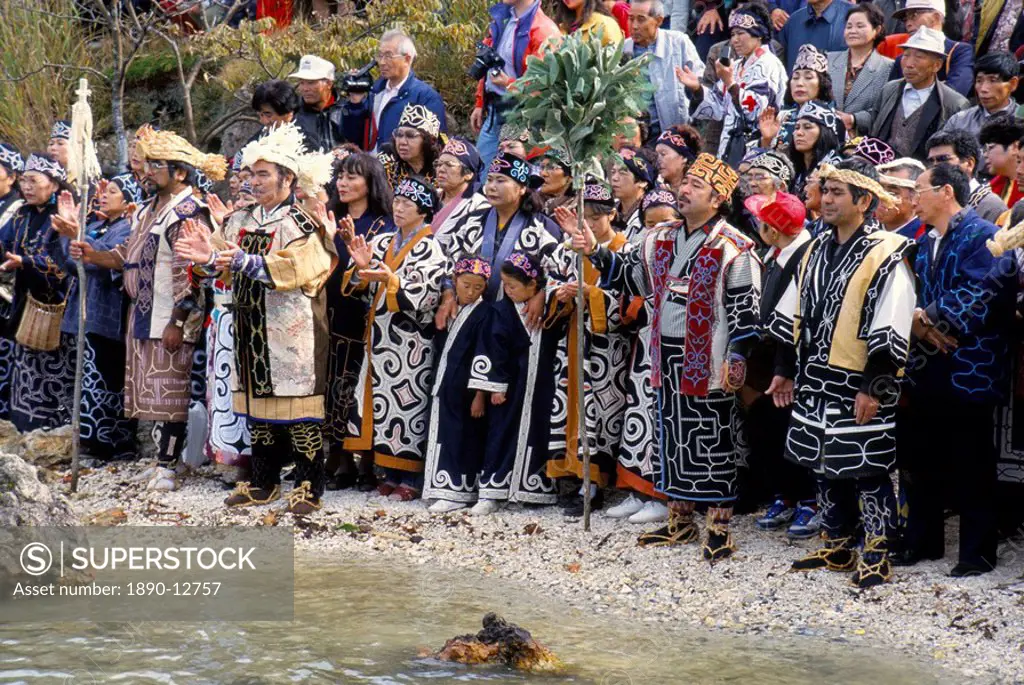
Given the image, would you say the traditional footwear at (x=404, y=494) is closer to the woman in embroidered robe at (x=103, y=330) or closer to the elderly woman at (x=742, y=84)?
the woman in embroidered robe at (x=103, y=330)

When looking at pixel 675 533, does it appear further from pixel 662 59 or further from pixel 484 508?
pixel 662 59

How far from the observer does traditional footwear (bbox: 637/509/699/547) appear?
7824 mm

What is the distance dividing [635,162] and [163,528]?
3.70m

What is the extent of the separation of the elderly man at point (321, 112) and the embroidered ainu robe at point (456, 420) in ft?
8.57

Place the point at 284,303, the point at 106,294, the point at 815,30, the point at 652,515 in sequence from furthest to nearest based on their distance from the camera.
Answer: the point at 815,30 < the point at 106,294 < the point at 284,303 < the point at 652,515

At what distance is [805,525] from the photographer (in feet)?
25.7

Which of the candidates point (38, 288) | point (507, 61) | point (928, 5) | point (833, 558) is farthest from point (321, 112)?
point (833, 558)

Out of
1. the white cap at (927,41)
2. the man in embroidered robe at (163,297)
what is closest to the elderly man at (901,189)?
the white cap at (927,41)

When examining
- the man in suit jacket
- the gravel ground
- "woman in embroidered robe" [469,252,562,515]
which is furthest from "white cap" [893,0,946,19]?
the gravel ground

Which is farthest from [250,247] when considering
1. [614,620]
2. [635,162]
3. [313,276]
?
[614,620]

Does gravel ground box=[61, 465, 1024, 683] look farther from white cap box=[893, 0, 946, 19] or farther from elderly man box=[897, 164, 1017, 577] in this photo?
white cap box=[893, 0, 946, 19]

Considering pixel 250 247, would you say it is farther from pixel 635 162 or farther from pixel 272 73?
pixel 272 73

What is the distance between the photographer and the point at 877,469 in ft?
22.6

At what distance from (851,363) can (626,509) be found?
6.74 feet
